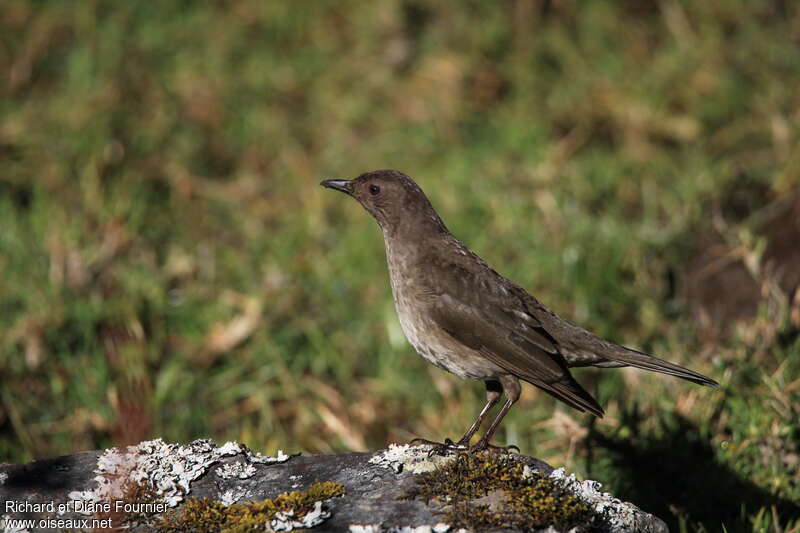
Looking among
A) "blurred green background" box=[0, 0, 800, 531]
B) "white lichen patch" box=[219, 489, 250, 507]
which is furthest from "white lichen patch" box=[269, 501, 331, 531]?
"blurred green background" box=[0, 0, 800, 531]

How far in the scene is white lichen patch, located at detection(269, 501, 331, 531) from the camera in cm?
302

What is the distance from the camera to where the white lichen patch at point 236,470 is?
3.40 m

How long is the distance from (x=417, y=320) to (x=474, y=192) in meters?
3.57

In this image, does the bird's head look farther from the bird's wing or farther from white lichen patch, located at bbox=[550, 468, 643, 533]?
white lichen patch, located at bbox=[550, 468, 643, 533]

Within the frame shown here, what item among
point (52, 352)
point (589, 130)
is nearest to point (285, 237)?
point (52, 352)

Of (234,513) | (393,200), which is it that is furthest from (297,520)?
(393,200)

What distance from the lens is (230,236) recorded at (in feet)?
26.2

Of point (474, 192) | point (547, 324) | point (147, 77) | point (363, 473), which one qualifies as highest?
point (147, 77)

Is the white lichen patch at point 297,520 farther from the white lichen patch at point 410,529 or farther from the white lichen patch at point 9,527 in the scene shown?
the white lichen patch at point 9,527

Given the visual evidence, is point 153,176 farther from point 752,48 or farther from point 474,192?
point 752,48

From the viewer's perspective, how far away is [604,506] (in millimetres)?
3186

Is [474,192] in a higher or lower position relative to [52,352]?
higher

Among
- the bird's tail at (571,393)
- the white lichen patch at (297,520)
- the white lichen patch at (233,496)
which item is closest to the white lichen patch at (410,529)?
the white lichen patch at (297,520)

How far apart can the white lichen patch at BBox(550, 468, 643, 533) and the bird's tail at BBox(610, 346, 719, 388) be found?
1.05 metres
